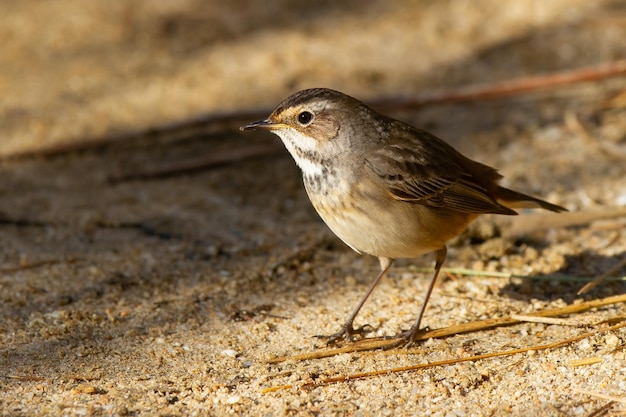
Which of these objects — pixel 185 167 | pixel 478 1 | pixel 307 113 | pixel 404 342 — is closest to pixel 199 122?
pixel 185 167

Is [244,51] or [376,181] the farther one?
[244,51]

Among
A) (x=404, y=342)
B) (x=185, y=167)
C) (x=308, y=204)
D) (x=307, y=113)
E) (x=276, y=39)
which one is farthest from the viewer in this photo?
(x=276, y=39)

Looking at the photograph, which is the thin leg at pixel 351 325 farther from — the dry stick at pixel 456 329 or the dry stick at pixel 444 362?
the dry stick at pixel 444 362

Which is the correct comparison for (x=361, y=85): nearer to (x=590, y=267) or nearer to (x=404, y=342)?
(x=590, y=267)

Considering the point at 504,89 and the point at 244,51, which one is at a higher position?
the point at 244,51

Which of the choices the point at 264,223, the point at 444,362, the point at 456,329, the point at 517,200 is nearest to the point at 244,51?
the point at 264,223

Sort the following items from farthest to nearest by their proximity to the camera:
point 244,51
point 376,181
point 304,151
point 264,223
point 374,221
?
point 244,51, point 264,223, point 304,151, point 376,181, point 374,221

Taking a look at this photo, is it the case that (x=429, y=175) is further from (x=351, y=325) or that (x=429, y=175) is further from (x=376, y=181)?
(x=351, y=325)

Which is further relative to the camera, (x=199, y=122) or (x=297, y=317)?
(x=199, y=122)

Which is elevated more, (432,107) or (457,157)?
(432,107)
